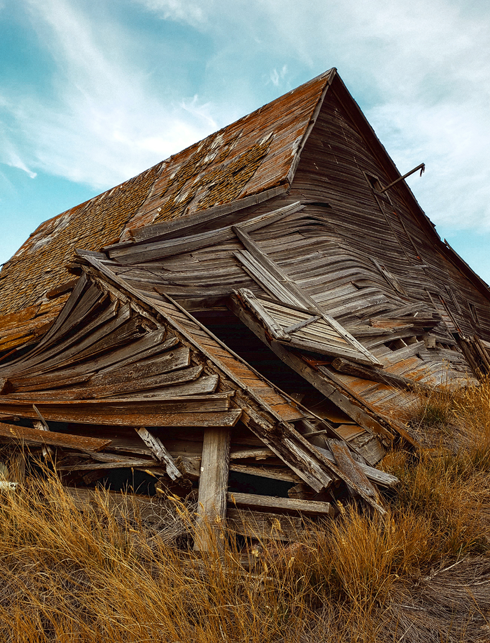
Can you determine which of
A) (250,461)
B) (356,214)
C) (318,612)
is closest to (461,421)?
(250,461)

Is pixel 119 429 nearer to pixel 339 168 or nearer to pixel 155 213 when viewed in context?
pixel 155 213

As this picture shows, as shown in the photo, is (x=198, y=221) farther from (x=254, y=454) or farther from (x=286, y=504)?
(x=286, y=504)

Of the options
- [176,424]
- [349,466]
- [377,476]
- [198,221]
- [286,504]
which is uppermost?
[198,221]

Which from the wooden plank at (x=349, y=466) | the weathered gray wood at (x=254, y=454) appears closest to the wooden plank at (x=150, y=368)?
the weathered gray wood at (x=254, y=454)

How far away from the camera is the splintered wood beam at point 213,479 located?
3010 millimetres

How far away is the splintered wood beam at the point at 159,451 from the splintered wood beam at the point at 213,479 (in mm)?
246

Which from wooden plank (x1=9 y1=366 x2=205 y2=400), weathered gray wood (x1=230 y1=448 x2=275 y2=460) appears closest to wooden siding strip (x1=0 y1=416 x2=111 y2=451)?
wooden plank (x1=9 y1=366 x2=205 y2=400)

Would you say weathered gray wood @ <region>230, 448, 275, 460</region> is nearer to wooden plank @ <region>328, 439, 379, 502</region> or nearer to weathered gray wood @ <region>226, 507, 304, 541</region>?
weathered gray wood @ <region>226, 507, 304, 541</region>

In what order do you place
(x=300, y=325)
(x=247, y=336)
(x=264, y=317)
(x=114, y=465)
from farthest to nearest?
(x=247, y=336)
(x=300, y=325)
(x=264, y=317)
(x=114, y=465)

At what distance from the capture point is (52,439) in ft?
13.1

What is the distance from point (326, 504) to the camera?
3.15 m

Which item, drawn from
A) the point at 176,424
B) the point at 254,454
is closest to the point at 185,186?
the point at 176,424

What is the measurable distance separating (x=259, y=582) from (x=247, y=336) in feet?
15.0

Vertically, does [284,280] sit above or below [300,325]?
above
